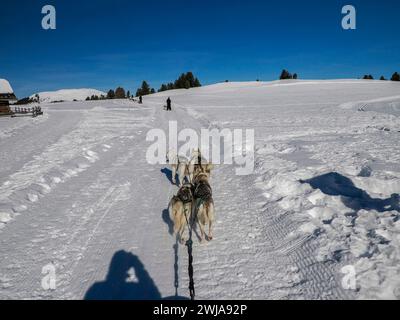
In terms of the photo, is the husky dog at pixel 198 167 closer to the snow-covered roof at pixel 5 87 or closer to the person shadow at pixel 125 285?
the person shadow at pixel 125 285

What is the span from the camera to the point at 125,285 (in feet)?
15.0

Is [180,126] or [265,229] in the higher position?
[180,126]

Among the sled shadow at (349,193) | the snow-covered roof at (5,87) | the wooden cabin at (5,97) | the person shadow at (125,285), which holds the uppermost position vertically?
the snow-covered roof at (5,87)

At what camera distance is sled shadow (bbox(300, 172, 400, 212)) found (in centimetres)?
657

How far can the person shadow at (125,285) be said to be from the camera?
14.3 ft

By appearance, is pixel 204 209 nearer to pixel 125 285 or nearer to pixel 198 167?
pixel 125 285

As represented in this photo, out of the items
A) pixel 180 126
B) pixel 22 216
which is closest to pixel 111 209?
pixel 22 216

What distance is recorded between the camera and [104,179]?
31.6ft

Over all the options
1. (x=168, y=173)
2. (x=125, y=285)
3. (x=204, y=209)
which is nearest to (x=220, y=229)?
(x=204, y=209)

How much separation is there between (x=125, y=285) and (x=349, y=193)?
18.7 ft

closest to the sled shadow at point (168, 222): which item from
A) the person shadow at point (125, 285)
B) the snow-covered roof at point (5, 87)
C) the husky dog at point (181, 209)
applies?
the husky dog at point (181, 209)

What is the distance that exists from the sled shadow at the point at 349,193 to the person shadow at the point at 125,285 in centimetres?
457
